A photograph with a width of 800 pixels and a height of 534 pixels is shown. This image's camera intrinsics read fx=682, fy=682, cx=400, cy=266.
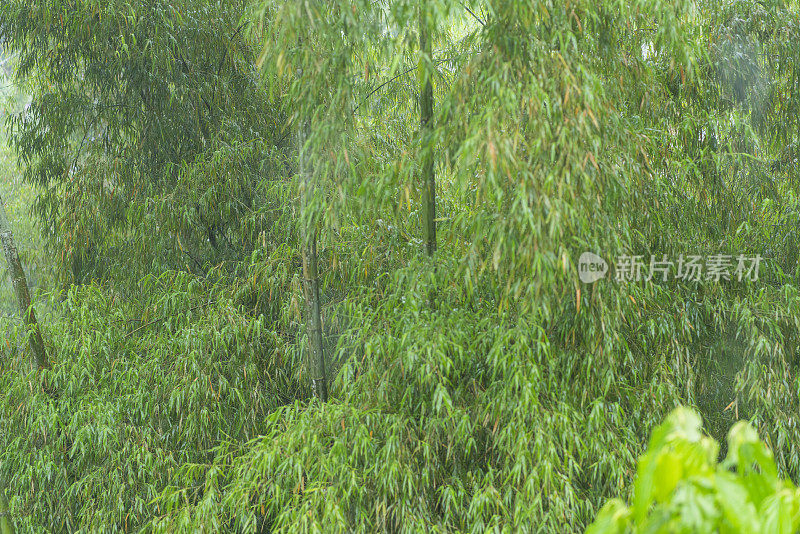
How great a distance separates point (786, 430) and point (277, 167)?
2681 millimetres

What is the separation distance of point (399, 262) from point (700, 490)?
2293mm

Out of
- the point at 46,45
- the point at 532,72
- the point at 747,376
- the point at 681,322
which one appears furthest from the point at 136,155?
the point at 747,376

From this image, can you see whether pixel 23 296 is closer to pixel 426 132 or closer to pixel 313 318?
pixel 313 318

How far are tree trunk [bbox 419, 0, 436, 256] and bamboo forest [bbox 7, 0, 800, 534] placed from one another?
0.01m

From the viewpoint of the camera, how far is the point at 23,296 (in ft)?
10.9

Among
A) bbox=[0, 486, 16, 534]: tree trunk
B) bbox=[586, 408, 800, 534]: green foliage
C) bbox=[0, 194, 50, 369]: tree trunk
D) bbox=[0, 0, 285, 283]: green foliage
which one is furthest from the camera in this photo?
bbox=[0, 0, 285, 283]: green foliage

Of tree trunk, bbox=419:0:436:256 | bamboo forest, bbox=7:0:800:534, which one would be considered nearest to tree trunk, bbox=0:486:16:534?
bamboo forest, bbox=7:0:800:534

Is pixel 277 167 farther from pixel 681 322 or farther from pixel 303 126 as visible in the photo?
pixel 681 322

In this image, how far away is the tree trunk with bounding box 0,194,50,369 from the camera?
3.26 metres

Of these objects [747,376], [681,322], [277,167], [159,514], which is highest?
[277,167]

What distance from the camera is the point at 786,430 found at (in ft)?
8.88

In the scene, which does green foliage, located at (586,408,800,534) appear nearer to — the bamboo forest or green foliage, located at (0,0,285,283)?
the bamboo forest

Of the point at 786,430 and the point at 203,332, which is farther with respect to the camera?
the point at 203,332

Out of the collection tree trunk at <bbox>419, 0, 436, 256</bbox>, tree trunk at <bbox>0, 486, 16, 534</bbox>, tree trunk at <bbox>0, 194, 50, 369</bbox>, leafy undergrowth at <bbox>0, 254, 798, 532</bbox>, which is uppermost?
tree trunk at <bbox>419, 0, 436, 256</bbox>
